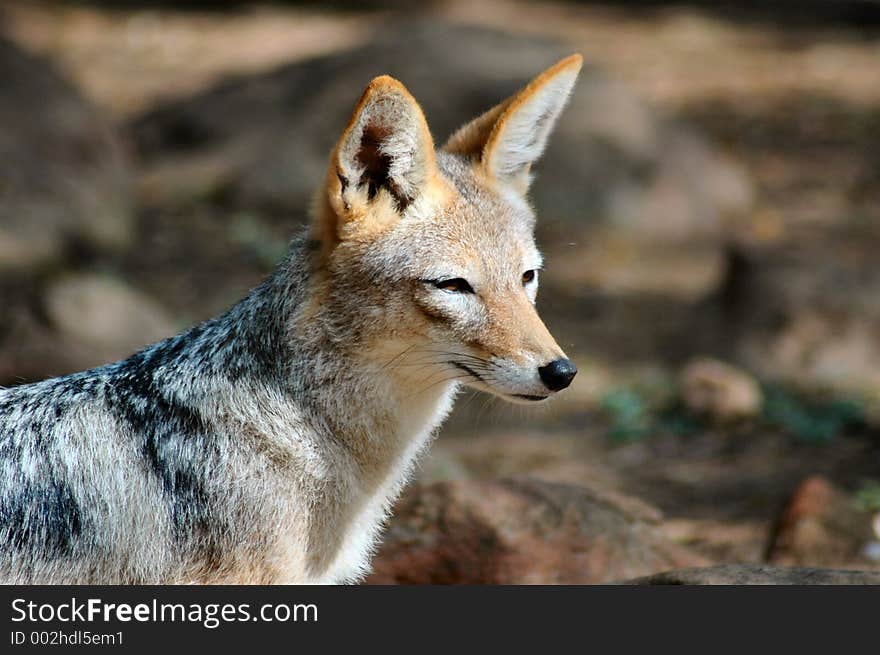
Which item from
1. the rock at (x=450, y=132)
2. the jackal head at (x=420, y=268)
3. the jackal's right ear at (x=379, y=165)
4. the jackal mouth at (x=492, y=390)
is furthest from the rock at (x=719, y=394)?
the jackal's right ear at (x=379, y=165)

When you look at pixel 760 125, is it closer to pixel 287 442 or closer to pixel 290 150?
pixel 290 150

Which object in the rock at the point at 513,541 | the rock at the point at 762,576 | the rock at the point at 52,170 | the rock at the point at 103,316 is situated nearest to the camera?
the rock at the point at 762,576

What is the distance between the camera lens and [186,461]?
512cm

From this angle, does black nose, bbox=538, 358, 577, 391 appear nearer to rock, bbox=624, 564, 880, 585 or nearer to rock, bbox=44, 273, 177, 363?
rock, bbox=624, 564, 880, 585

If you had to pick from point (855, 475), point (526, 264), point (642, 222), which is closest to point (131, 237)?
point (642, 222)

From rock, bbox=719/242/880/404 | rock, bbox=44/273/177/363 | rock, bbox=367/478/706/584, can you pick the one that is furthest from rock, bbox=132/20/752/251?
rock, bbox=367/478/706/584

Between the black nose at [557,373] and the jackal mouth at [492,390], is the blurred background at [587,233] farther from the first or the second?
the black nose at [557,373]

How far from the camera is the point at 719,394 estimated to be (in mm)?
10609

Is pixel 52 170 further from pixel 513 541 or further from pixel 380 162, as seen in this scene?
pixel 380 162

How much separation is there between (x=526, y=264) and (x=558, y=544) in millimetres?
2101

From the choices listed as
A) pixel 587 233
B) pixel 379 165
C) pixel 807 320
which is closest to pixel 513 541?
pixel 379 165

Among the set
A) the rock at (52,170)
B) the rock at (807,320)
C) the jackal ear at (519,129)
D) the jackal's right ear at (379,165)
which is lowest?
the jackal's right ear at (379,165)

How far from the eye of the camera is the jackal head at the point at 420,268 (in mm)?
5109

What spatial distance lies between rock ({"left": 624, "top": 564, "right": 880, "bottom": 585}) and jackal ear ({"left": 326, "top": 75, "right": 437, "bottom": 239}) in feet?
7.14
